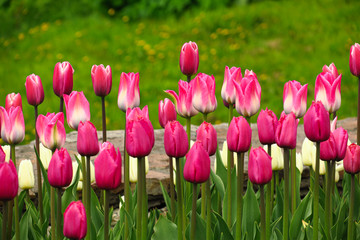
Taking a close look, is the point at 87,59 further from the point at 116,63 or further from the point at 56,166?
the point at 56,166

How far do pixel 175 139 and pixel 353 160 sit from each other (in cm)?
68

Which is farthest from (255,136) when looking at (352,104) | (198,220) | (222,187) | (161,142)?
(352,104)

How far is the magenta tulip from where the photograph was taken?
1.90 meters

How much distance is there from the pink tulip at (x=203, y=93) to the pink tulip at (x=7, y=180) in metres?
0.75

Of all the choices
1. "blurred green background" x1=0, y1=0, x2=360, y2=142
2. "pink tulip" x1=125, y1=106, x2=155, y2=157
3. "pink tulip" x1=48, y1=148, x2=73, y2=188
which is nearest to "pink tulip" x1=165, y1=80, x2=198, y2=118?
"pink tulip" x1=125, y1=106, x2=155, y2=157

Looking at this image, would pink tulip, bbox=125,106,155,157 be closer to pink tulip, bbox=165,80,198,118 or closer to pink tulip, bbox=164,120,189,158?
pink tulip, bbox=164,120,189,158

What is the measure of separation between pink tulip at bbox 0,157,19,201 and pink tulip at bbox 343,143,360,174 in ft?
3.71

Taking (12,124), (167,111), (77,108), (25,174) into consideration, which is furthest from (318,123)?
(25,174)

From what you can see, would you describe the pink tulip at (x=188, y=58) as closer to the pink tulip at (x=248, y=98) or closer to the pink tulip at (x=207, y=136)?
the pink tulip at (x=248, y=98)

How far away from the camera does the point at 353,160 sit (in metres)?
2.22

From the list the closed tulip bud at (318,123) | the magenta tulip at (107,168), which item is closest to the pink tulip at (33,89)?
the magenta tulip at (107,168)

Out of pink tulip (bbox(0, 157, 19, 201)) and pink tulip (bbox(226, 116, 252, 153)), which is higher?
pink tulip (bbox(226, 116, 252, 153))

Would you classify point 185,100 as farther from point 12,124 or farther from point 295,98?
point 12,124

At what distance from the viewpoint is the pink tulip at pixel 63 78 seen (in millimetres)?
2531
